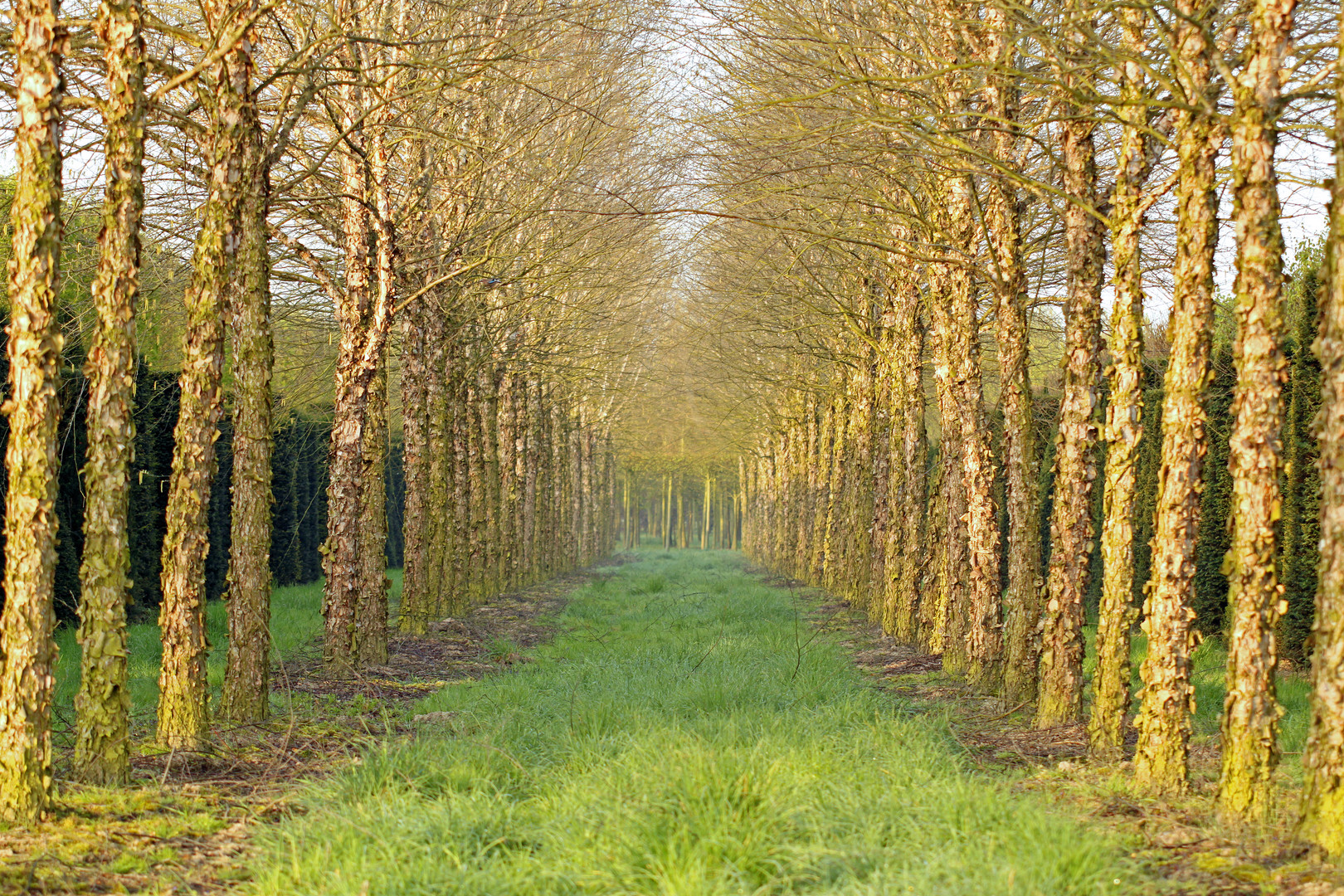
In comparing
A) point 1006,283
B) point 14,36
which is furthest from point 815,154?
point 14,36

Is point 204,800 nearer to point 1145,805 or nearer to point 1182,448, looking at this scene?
point 1145,805

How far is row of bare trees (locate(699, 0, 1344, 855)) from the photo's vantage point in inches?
185

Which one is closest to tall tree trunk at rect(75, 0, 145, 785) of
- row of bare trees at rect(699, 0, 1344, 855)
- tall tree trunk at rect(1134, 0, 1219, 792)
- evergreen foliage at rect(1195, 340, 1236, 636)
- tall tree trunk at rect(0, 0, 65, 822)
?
tall tree trunk at rect(0, 0, 65, 822)

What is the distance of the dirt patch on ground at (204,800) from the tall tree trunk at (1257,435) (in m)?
4.31

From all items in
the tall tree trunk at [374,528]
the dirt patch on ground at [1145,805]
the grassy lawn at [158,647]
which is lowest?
the grassy lawn at [158,647]

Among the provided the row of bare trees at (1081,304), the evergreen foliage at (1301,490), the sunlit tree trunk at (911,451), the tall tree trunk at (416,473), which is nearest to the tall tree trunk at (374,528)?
the tall tree trunk at (416,473)

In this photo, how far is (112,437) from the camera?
530cm

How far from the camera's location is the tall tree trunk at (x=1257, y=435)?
15.3ft

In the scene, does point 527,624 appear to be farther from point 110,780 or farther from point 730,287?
point 110,780

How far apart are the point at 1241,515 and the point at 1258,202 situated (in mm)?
1472

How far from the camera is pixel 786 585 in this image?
24.2 meters

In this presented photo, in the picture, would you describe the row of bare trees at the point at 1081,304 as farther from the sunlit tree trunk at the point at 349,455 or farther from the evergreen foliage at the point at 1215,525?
the sunlit tree trunk at the point at 349,455

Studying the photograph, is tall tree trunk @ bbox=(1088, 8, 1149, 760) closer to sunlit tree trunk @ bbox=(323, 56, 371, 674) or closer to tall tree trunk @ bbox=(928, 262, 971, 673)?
tall tree trunk @ bbox=(928, 262, 971, 673)

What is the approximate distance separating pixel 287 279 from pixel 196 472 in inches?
164
